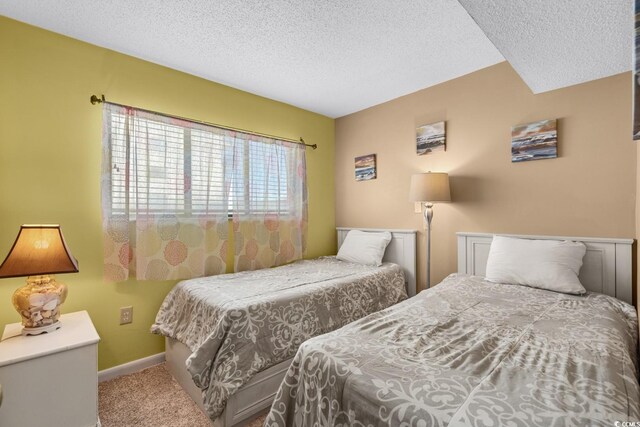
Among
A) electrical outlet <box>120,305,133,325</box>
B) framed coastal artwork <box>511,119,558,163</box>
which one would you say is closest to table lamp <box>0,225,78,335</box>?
electrical outlet <box>120,305,133,325</box>

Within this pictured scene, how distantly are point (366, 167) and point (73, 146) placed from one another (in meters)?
2.70

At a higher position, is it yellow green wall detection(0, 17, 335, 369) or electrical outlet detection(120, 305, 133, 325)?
yellow green wall detection(0, 17, 335, 369)

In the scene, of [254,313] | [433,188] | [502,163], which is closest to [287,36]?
[433,188]

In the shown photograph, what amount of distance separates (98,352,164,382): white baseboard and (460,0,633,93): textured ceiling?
10.3 ft

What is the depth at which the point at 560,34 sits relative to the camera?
5.19ft

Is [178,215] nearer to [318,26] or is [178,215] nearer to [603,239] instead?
[318,26]

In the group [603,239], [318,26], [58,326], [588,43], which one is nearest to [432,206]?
[603,239]

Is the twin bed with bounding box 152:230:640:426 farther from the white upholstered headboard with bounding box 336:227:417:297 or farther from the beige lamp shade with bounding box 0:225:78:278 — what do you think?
the white upholstered headboard with bounding box 336:227:417:297

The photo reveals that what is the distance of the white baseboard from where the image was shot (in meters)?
2.15

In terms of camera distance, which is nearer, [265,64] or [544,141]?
[544,141]

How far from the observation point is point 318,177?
12.0ft

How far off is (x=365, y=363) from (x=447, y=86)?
269 centimetres

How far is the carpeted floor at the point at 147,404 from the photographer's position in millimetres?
1720

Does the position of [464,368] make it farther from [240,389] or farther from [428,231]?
[428,231]
